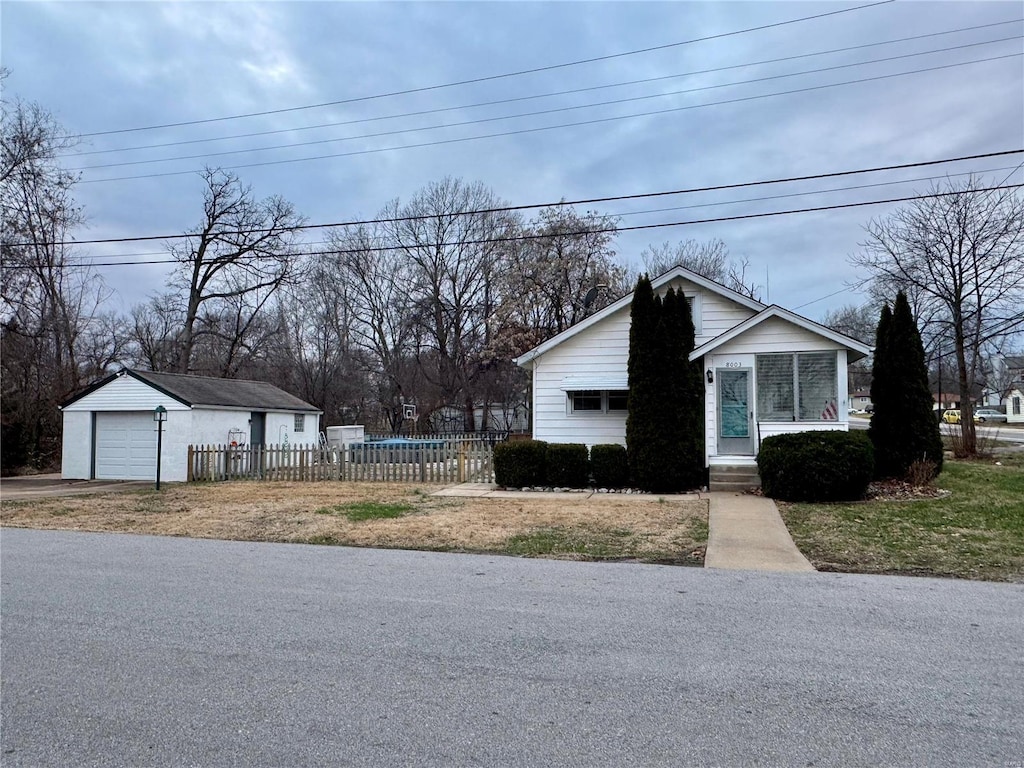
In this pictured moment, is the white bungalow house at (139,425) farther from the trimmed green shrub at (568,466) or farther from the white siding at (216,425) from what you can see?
the trimmed green shrub at (568,466)

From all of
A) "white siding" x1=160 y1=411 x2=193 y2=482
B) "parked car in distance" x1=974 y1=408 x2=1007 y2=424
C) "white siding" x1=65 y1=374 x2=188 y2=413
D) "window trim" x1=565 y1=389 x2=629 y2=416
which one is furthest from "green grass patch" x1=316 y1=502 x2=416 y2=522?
"parked car in distance" x1=974 y1=408 x2=1007 y2=424

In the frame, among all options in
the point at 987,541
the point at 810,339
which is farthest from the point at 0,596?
the point at 810,339

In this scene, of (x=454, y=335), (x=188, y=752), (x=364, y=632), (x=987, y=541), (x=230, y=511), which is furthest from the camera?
(x=454, y=335)

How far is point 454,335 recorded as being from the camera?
39.7 meters

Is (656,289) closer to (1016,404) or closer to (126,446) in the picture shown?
(126,446)

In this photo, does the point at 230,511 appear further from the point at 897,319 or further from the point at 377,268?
the point at 377,268

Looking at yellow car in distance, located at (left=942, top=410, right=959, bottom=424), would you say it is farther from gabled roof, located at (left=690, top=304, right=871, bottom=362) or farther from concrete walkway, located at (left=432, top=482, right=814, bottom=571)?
concrete walkway, located at (left=432, top=482, right=814, bottom=571)

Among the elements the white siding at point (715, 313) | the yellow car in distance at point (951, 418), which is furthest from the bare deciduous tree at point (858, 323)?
the white siding at point (715, 313)

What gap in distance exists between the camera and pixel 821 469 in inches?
485

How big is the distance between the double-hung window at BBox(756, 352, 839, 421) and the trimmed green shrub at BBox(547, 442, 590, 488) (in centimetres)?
410

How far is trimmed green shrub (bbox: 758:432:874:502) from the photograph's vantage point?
12297mm

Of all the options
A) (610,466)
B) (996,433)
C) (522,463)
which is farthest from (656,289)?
(996,433)

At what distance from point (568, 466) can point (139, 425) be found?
1344 centimetres

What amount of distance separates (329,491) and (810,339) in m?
11.1
